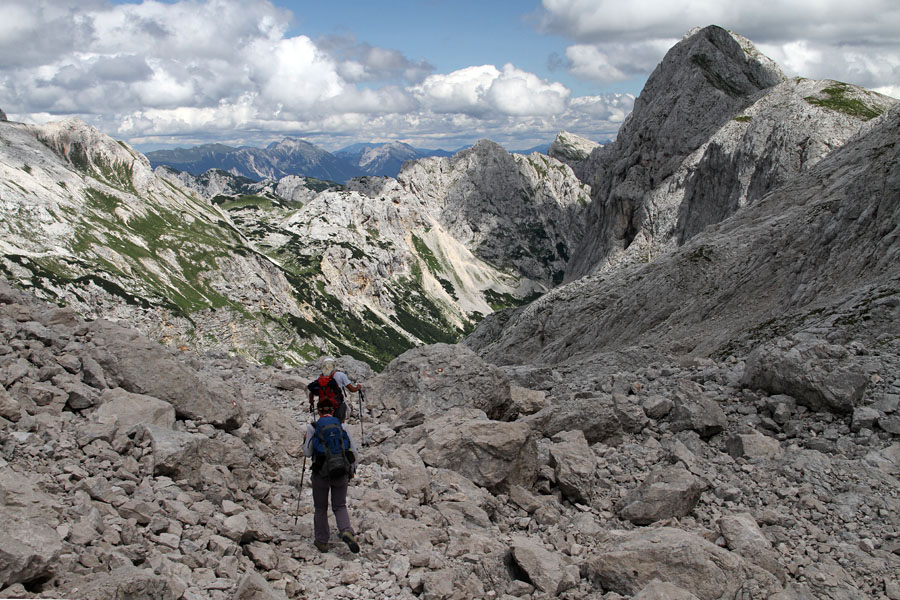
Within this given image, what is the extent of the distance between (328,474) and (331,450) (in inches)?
17.4

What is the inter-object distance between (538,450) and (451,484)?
3.63 metres

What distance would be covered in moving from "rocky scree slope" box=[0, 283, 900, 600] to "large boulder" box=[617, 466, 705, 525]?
0.05 metres

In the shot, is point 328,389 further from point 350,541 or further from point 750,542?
point 750,542

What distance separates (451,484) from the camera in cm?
1372

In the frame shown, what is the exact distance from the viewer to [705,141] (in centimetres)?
12369

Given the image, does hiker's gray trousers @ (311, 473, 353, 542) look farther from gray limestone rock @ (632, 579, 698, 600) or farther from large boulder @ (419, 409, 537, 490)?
gray limestone rock @ (632, 579, 698, 600)

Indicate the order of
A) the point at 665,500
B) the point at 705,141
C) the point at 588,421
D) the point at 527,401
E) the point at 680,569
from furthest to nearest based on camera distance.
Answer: the point at 705,141, the point at 527,401, the point at 588,421, the point at 665,500, the point at 680,569

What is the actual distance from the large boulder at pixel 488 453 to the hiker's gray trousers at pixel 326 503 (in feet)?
13.7

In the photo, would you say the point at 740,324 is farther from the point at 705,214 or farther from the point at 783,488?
the point at 705,214

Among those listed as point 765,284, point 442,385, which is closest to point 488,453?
point 442,385

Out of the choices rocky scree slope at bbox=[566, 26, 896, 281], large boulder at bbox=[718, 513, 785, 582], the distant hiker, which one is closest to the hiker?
the distant hiker

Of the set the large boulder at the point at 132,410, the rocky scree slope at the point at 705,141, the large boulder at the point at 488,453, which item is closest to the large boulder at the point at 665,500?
the large boulder at the point at 488,453

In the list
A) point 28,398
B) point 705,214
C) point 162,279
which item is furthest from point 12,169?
point 28,398

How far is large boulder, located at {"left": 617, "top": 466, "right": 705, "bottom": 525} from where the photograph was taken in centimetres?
1276
